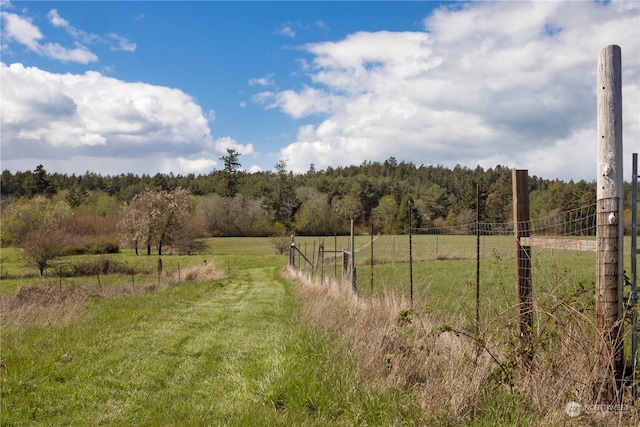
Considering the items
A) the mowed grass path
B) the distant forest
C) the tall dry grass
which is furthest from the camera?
the distant forest

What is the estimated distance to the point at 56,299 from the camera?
15.0 metres

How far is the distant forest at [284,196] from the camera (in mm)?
79938

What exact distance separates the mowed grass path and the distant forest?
5355 centimetres

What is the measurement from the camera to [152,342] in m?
8.76

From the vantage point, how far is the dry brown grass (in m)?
10.5

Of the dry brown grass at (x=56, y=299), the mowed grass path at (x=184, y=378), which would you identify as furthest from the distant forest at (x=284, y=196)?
the mowed grass path at (x=184, y=378)

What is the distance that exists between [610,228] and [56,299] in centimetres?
1553

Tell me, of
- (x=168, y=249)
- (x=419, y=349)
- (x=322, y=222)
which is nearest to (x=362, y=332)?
(x=419, y=349)

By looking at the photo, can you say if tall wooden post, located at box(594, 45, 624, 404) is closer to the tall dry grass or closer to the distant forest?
the tall dry grass

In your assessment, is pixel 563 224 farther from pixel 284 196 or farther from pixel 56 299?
pixel 284 196

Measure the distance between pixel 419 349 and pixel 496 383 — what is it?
1.09m

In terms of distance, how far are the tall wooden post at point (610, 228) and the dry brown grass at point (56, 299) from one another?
9988 millimetres

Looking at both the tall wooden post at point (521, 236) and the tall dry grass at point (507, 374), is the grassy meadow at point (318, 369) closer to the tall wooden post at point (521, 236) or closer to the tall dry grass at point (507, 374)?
the tall dry grass at point (507, 374)

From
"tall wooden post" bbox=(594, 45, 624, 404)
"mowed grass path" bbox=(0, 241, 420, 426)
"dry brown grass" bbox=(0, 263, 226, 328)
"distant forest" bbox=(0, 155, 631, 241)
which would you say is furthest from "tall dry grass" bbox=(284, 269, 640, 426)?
"distant forest" bbox=(0, 155, 631, 241)
